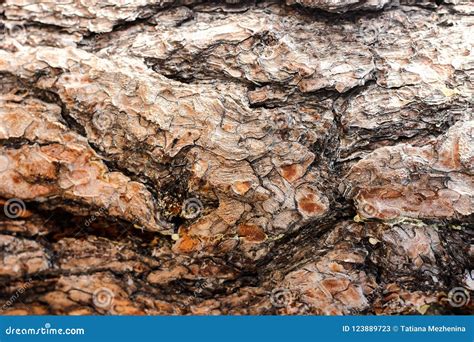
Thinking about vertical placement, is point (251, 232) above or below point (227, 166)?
below

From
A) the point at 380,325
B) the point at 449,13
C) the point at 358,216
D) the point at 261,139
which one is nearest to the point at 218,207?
→ the point at 261,139

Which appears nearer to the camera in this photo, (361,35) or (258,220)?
(258,220)

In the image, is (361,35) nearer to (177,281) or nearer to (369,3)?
(369,3)

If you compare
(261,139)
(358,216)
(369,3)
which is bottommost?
(358,216)

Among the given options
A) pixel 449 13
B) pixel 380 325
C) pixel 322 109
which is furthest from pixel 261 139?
pixel 449 13

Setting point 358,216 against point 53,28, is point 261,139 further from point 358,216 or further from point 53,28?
point 53,28

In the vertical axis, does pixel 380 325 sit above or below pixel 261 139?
below
